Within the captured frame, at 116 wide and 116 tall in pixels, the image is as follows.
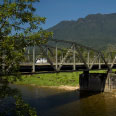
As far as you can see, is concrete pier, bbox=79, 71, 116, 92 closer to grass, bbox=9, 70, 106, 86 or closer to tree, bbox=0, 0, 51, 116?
grass, bbox=9, 70, 106, 86

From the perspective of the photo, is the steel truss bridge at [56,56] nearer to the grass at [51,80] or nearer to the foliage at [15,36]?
the foliage at [15,36]

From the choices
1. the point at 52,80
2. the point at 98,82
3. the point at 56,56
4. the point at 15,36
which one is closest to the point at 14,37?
the point at 15,36

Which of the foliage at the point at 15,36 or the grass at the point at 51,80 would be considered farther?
the grass at the point at 51,80

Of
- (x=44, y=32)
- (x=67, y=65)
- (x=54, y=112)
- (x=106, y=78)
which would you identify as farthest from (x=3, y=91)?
(x=106, y=78)

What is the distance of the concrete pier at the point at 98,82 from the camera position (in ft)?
173

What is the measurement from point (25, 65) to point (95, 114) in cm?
1389

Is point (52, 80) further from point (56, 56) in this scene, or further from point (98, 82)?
point (56, 56)

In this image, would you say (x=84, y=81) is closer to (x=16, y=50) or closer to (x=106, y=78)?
(x=106, y=78)

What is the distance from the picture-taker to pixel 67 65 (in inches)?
1547

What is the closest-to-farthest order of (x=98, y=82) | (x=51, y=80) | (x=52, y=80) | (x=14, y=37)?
(x=14, y=37), (x=98, y=82), (x=52, y=80), (x=51, y=80)

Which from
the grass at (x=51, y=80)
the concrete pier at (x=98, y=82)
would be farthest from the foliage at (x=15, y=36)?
the grass at (x=51, y=80)

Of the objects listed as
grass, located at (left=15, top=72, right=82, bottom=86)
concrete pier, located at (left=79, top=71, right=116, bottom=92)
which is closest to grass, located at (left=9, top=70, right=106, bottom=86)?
grass, located at (left=15, top=72, right=82, bottom=86)

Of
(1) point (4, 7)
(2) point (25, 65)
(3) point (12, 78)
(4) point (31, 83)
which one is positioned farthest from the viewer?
(4) point (31, 83)

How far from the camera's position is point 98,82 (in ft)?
178
